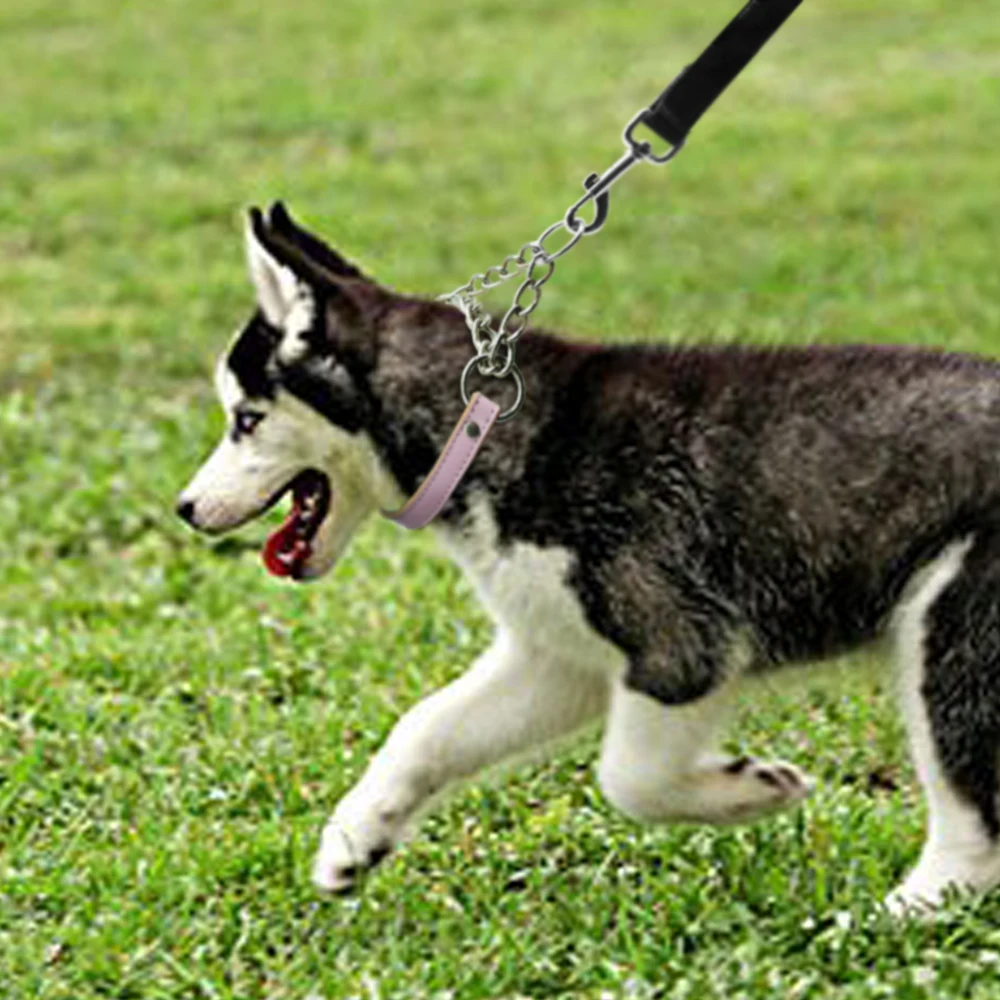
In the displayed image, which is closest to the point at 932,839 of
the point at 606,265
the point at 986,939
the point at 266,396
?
the point at 986,939

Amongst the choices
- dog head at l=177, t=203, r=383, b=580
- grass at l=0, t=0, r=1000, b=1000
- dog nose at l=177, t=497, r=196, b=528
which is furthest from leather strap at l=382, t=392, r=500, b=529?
grass at l=0, t=0, r=1000, b=1000

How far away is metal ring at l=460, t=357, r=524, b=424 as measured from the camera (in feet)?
15.3

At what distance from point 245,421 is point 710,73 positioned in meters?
1.18

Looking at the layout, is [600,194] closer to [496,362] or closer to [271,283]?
[496,362]

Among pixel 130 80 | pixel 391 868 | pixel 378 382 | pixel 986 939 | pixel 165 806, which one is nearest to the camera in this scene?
pixel 986 939

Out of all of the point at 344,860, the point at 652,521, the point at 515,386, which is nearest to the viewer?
the point at 652,521

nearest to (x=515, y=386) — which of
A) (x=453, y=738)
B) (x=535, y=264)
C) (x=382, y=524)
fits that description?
(x=535, y=264)

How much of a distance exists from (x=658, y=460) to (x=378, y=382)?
59cm

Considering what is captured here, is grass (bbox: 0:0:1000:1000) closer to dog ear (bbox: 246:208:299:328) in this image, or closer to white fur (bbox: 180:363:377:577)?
white fur (bbox: 180:363:377:577)

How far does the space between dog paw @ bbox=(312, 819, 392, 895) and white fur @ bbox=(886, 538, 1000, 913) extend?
1.05 metres

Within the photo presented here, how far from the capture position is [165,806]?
5605mm

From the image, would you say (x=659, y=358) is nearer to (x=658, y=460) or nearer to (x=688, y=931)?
(x=658, y=460)

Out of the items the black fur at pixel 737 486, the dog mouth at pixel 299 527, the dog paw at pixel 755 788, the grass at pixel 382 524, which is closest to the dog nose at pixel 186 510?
the dog mouth at pixel 299 527

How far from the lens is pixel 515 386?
4684 mm
